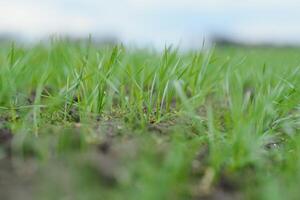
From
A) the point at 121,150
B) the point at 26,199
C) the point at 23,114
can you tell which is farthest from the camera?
the point at 23,114

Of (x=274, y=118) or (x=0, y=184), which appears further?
(x=274, y=118)

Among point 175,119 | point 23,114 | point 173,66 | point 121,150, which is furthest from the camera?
point 173,66

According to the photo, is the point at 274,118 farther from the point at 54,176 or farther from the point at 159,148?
the point at 54,176

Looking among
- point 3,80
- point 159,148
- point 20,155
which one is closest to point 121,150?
point 159,148

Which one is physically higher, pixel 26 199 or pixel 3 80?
pixel 3 80

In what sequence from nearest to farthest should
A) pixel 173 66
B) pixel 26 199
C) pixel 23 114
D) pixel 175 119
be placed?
pixel 26 199
pixel 23 114
pixel 175 119
pixel 173 66

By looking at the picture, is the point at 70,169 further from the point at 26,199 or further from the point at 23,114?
the point at 23,114

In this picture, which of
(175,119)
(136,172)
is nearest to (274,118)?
(175,119)

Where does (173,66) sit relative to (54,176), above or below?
above

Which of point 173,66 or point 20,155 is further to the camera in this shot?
point 173,66
